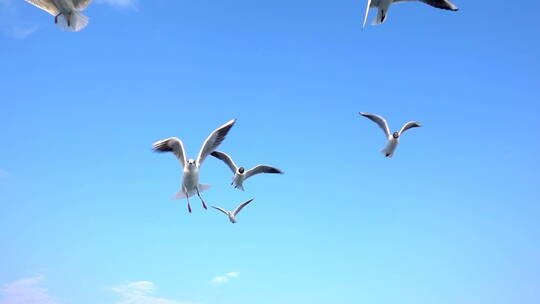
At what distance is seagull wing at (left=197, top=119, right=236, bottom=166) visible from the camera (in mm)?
12250

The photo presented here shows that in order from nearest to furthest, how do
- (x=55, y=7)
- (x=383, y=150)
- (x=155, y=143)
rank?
(x=155, y=143)
(x=55, y=7)
(x=383, y=150)

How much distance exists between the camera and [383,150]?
17.3m

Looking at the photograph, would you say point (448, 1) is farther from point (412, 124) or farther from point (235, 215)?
point (235, 215)

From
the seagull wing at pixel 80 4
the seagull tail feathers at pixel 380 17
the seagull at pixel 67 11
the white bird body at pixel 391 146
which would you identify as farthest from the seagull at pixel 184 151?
the white bird body at pixel 391 146

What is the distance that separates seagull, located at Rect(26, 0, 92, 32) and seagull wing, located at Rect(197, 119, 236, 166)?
4.58 metres

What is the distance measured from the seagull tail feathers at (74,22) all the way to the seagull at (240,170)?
6534 mm

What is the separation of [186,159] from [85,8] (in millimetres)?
4668

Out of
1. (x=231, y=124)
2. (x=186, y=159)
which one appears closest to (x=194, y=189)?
(x=186, y=159)

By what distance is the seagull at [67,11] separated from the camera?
1287cm

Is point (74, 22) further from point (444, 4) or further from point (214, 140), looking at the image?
point (444, 4)

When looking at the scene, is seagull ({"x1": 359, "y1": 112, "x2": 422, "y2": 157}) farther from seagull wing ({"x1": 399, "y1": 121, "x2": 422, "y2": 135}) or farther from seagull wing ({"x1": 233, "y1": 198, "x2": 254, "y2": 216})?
seagull wing ({"x1": 233, "y1": 198, "x2": 254, "y2": 216})

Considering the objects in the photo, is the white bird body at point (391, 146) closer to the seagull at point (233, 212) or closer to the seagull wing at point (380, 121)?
the seagull wing at point (380, 121)

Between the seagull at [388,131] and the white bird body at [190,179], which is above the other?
the seagull at [388,131]

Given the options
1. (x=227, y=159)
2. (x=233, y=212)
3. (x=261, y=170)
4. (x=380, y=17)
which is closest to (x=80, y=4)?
(x=227, y=159)
